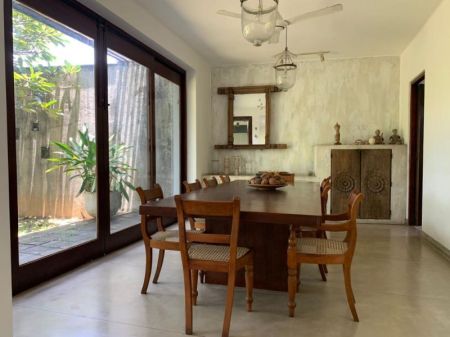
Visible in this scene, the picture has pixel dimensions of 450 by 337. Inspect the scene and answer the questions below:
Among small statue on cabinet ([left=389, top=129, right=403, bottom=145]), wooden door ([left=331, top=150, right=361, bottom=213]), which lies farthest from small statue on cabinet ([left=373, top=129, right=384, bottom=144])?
wooden door ([left=331, top=150, right=361, bottom=213])

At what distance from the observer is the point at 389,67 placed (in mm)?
6246

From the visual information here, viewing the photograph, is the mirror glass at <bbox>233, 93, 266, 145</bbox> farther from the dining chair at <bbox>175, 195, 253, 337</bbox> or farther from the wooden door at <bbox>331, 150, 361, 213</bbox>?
the dining chair at <bbox>175, 195, 253, 337</bbox>

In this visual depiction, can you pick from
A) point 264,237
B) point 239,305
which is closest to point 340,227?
point 264,237

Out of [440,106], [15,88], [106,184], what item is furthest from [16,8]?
[440,106]

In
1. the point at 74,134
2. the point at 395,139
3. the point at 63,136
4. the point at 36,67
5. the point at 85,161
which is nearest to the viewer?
the point at 36,67

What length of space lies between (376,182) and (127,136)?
3.99 metres

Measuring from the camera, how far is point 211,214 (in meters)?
2.09

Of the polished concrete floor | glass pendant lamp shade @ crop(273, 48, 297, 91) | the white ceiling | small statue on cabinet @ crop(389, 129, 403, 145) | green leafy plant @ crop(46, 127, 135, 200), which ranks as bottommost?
the polished concrete floor

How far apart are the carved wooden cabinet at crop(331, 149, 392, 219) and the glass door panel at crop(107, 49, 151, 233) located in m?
3.11

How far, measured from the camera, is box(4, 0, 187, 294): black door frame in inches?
107

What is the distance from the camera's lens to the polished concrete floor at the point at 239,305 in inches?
87.9

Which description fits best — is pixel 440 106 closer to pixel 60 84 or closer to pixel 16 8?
pixel 60 84

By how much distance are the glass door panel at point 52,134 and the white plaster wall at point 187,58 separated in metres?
0.47

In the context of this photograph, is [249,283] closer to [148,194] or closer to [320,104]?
[148,194]
